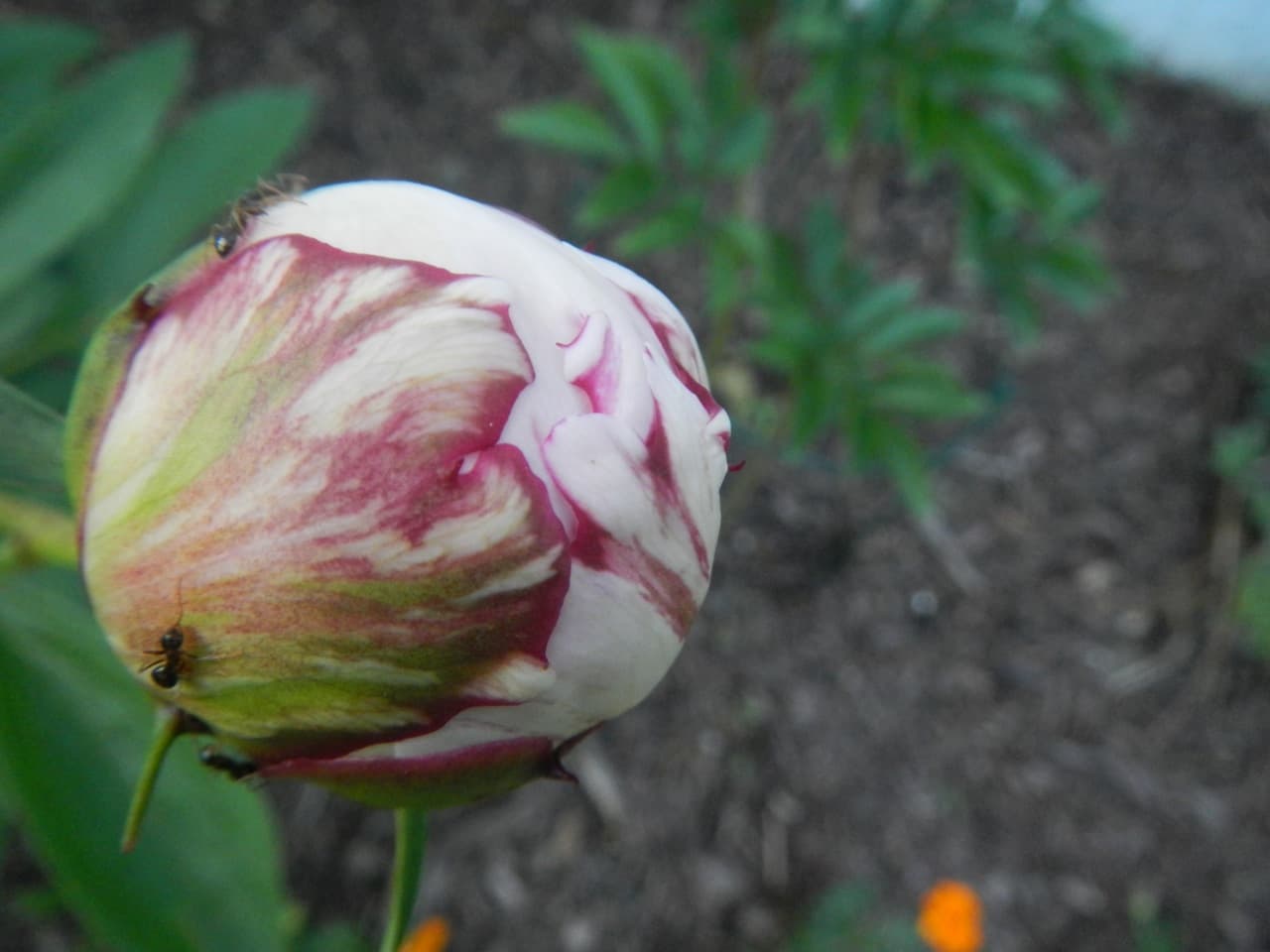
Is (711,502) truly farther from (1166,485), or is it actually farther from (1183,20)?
(1183,20)

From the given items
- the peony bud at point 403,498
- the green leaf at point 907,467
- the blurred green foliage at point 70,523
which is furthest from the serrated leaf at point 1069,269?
the peony bud at point 403,498

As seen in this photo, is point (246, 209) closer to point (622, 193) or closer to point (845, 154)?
point (622, 193)

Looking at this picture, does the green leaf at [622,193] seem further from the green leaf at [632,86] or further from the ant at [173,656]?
the ant at [173,656]

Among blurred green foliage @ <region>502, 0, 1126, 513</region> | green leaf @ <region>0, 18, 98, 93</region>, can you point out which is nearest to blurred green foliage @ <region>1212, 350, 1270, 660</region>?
blurred green foliage @ <region>502, 0, 1126, 513</region>

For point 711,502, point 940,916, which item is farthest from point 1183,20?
point 711,502

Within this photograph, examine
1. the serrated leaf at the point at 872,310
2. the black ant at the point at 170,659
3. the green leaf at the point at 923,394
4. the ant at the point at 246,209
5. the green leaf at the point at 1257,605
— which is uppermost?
the ant at the point at 246,209

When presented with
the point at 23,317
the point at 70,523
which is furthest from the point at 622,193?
the point at 70,523
